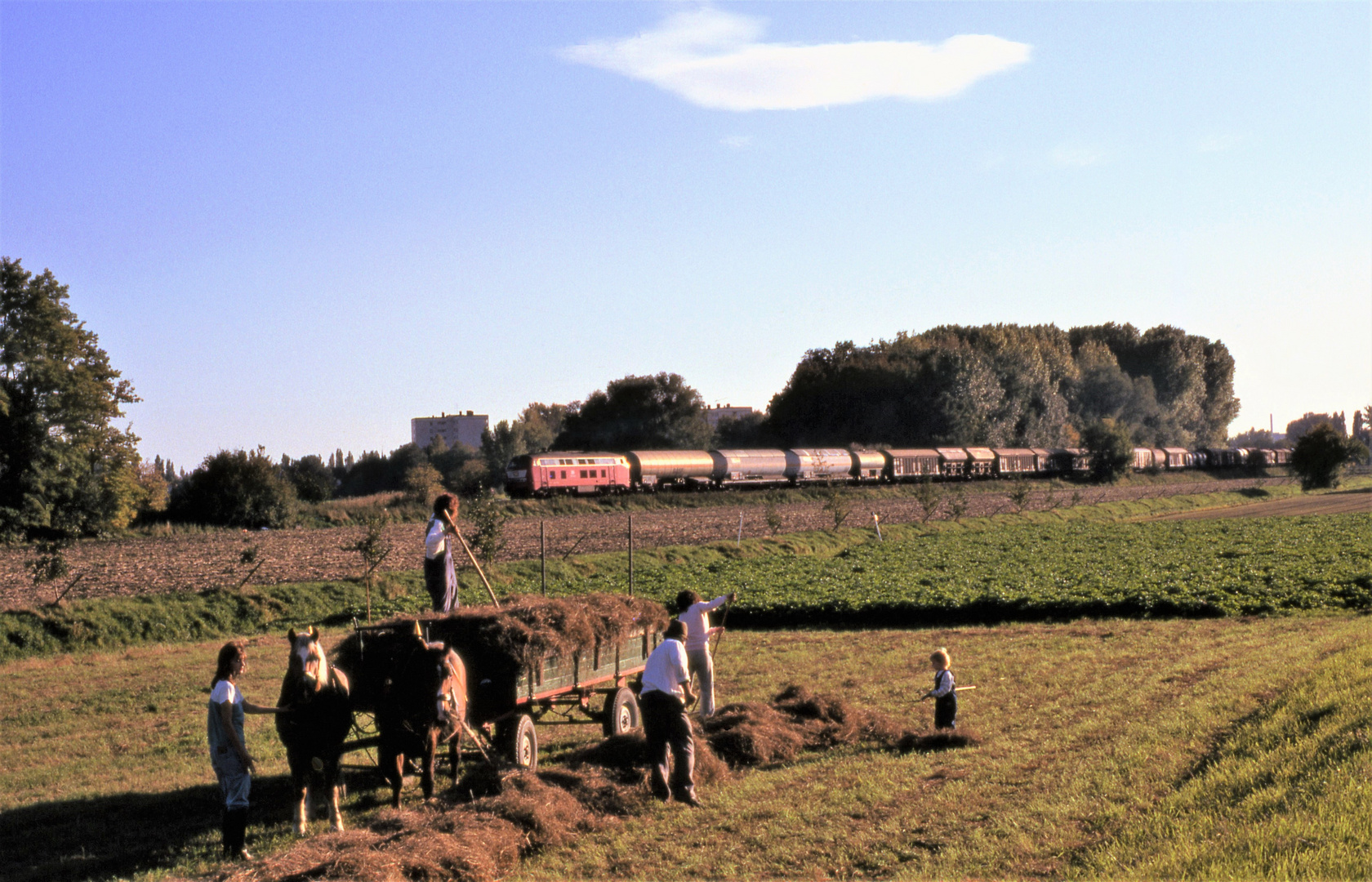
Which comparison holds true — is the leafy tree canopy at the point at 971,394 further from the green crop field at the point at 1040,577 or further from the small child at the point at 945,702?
the small child at the point at 945,702

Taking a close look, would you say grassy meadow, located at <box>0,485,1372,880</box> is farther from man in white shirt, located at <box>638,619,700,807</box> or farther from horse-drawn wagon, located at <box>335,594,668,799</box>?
horse-drawn wagon, located at <box>335,594,668,799</box>

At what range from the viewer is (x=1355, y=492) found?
81.8 m

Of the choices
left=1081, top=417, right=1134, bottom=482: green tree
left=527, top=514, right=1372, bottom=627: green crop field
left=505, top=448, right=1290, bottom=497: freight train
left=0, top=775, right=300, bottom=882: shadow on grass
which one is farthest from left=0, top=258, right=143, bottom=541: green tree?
left=1081, top=417, right=1134, bottom=482: green tree

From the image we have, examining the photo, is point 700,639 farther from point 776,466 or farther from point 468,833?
point 776,466

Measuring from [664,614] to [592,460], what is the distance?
52270 mm

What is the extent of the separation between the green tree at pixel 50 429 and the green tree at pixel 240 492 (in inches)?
136

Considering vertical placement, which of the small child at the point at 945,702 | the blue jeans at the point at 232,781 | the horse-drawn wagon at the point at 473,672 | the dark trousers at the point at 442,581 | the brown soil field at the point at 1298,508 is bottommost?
the brown soil field at the point at 1298,508

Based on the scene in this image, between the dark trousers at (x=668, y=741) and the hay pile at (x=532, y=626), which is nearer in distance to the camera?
the dark trousers at (x=668, y=741)

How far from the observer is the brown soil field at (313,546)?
3106 cm

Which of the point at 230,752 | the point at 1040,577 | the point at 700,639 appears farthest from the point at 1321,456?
the point at 230,752

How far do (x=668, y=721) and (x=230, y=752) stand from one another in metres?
3.83

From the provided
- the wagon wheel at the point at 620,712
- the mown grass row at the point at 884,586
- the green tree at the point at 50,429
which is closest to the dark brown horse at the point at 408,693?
the wagon wheel at the point at 620,712

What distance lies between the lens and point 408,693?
9586 millimetres

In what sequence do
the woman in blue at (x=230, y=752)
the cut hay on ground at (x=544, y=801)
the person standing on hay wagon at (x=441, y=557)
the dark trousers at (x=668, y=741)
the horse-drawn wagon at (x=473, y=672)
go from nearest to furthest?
1. the cut hay on ground at (x=544, y=801)
2. the woman in blue at (x=230, y=752)
3. the horse-drawn wagon at (x=473, y=672)
4. the dark trousers at (x=668, y=741)
5. the person standing on hay wagon at (x=441, y=557)
